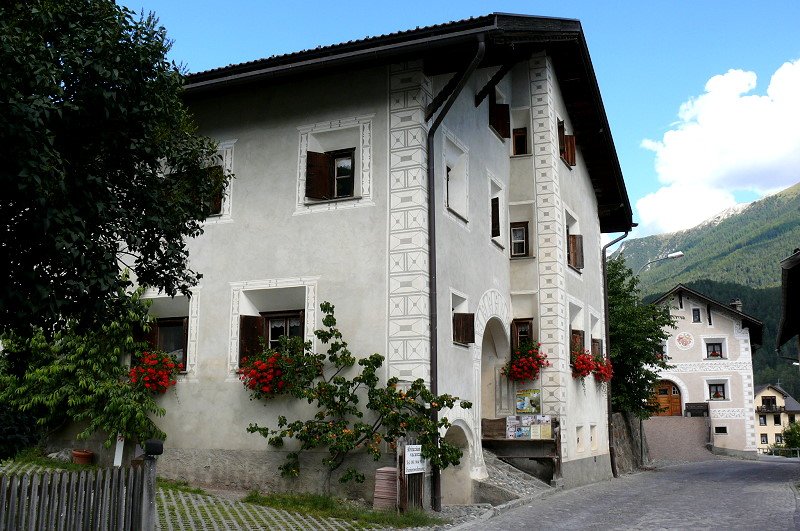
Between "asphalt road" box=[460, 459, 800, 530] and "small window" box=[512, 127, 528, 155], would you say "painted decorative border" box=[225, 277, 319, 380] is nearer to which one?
"asphalt road" box=[460, 459, 800, 530]

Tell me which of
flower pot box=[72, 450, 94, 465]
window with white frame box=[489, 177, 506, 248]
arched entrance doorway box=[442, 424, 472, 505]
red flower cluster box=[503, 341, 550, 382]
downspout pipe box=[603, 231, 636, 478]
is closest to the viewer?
arched entrance doorway box=[442, 424, 472, 505]

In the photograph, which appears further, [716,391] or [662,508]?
[716,391]

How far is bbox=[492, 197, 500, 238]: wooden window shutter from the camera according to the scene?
57.8ft

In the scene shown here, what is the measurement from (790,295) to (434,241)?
554 inches

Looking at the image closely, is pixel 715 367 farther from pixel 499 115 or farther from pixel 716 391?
pixel 499 115

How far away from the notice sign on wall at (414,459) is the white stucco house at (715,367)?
38.5 metres

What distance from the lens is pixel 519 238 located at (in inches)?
764

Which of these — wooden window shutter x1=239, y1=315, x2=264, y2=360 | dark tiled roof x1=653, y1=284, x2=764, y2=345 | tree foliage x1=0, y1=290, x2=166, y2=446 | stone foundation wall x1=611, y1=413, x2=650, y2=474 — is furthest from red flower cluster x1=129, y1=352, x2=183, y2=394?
dark tiled roof x1=653, y1=284, x2=764, y2=345

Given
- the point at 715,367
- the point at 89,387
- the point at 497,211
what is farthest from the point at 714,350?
the point at 89,387

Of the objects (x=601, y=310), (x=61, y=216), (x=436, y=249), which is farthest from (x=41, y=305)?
(x=601, y=310)

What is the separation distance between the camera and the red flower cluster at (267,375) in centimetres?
1362

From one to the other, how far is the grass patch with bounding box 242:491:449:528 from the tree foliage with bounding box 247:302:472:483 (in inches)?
15.6

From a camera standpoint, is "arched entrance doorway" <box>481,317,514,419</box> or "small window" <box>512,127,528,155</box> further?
"small window" <box>512,127,528,155</box>

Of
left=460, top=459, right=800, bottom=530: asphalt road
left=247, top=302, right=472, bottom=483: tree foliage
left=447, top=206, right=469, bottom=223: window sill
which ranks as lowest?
left=460, top=459, right=800, bottom=530: asphalt road
